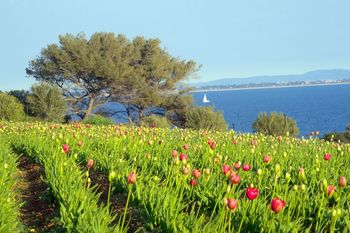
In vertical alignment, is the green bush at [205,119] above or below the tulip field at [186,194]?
below

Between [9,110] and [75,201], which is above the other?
[75,201]

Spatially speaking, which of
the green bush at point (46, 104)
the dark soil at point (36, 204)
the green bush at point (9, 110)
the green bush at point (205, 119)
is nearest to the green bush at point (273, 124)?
the green bush at point (205, 119)

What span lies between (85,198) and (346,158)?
4.85 meters

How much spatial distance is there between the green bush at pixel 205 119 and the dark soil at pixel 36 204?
21.5 meters

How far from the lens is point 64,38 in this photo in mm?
38000

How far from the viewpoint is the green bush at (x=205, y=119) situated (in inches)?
1148

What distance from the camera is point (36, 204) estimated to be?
6.10 metres

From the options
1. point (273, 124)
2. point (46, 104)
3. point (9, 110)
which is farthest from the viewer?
point (46, 104)

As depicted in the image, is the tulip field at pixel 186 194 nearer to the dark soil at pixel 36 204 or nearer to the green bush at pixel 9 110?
the dark soil at pixel 36 204

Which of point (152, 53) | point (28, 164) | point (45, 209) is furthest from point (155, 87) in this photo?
point (45, 209)

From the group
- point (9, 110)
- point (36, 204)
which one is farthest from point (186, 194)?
point (9, 110)

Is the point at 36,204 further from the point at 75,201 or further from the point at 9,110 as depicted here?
the point at 9,110

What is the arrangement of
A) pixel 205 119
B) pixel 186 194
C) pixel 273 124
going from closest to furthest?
1. pixel 186 194
2. pixel 273 124
3. pixel 205 119

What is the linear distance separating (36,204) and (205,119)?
23953 millimetres
